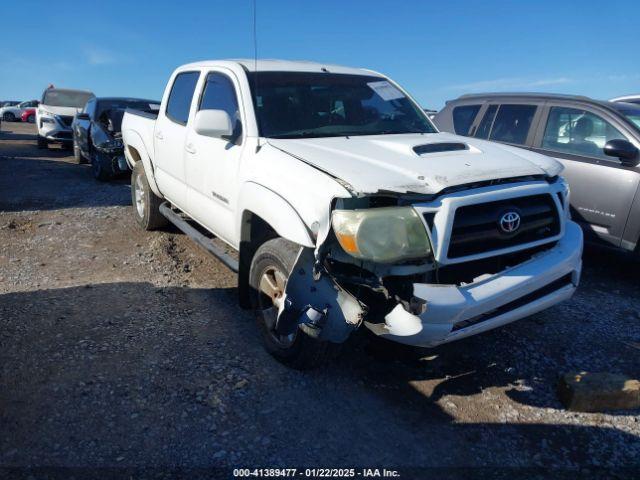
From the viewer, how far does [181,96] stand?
5.02 meters

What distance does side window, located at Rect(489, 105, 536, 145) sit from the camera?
580 cm

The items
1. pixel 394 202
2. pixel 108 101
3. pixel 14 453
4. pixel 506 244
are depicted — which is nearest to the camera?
pixel 14 453

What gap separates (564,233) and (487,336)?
3.44ft

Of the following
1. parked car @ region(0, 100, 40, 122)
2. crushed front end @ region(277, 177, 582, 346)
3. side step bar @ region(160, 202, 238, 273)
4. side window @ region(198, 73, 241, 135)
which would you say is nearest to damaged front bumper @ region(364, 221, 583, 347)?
crushed front end @ region(277, 177, 582, 346)

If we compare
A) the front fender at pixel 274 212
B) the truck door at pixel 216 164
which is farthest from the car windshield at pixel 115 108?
the front fender at pixel 274 212

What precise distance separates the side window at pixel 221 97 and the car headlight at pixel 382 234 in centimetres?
151

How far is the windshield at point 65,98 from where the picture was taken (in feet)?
50.9

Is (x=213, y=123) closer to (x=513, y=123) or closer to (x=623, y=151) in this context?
(x=623, y=151)

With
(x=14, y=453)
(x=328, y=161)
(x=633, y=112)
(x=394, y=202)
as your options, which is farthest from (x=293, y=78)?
(x=633, y=112)

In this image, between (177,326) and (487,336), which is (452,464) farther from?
(177,326)

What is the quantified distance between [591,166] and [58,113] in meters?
14.8

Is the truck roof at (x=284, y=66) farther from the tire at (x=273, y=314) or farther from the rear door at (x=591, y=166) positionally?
the rear door at (x=591, y=166)

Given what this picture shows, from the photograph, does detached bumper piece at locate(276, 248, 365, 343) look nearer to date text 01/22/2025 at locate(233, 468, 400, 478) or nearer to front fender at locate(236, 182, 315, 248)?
front fender at locate(236, 182, 315, 248)

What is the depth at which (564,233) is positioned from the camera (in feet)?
10.6
